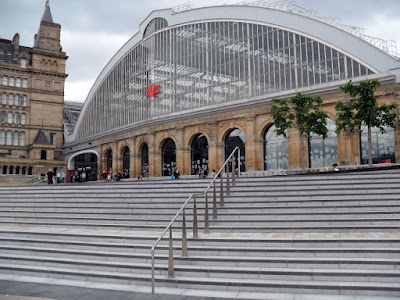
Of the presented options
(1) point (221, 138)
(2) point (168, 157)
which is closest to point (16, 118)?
(2) point (168, 157)

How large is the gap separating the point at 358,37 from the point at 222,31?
13327 millimetres

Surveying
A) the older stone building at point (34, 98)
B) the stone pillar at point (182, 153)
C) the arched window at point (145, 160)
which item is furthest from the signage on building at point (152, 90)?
the older stone building at point (34, 98)

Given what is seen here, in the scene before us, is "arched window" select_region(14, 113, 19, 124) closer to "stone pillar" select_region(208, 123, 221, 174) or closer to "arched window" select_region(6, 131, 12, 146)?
"arched window" select_region(6, 131, 12, 146)

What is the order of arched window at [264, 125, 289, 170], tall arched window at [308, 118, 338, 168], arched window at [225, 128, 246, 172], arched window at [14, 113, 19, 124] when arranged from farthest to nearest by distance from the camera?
arched window at [14, 113, 19, 124]
arched window at [225, 128, 246, 172]
arched window at [264, 125, 289, 170]
tall arched window at [308, 118, 338, 168]

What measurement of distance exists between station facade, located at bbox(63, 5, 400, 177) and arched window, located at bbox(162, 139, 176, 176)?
0.11 meters

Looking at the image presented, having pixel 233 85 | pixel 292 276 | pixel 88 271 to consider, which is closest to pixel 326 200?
pixel 292 276

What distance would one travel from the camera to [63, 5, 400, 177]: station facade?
29.4 metres

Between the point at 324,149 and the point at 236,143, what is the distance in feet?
27.7

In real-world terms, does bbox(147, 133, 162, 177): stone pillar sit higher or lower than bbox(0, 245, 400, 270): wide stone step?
higher

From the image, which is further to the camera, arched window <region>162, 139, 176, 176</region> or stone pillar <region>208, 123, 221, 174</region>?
arched window <region>162, 139, 176, 176</region>

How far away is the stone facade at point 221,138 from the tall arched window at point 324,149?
56 cm

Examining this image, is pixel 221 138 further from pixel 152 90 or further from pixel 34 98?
pixel 34 98

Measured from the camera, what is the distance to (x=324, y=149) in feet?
99.1

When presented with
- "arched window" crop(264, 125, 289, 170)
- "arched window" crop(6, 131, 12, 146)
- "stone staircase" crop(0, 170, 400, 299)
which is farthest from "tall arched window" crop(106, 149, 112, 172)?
"stone staircase" crop(0, 170, 400, 299)
